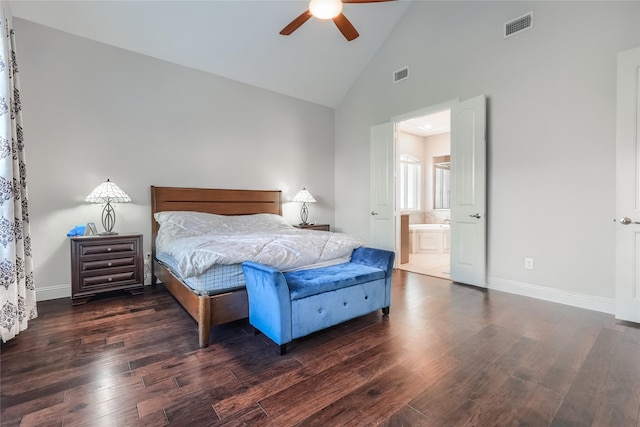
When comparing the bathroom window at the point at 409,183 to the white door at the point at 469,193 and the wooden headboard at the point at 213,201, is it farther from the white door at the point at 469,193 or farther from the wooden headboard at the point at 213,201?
the wooden headboard at the point at 213,201

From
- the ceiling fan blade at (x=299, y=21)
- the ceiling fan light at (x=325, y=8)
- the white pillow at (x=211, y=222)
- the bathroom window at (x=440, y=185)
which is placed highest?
the ceiling fan blade at (x=299, y=21)

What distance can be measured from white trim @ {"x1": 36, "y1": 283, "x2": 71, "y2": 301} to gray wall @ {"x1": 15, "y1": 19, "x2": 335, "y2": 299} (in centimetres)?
1

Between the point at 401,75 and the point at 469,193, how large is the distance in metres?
2.26

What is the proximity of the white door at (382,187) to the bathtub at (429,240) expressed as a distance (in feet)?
5.67

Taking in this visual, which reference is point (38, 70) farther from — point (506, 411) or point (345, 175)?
point (506, 411)

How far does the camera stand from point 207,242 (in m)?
2.66

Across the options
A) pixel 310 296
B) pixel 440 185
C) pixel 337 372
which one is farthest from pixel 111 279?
pixel 440 185

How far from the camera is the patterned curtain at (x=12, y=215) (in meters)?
2.17

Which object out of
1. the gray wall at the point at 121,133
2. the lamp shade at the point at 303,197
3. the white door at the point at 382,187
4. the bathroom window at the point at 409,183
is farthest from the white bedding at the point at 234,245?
the bathroom window at the point at 409,183

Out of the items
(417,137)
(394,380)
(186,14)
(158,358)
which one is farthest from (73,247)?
(417,137)

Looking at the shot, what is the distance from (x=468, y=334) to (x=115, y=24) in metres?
5.03

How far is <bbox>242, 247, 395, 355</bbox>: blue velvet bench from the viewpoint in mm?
2086

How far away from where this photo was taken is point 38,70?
3277 mm

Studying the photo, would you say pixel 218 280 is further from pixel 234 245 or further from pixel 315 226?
pixel 315 226
